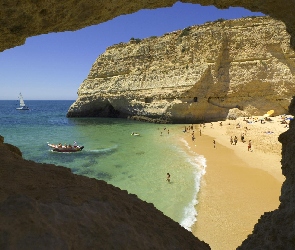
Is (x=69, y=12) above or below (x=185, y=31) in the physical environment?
below

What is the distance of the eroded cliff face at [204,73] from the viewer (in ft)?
111

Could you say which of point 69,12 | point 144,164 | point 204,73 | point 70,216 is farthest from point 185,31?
point 70,216

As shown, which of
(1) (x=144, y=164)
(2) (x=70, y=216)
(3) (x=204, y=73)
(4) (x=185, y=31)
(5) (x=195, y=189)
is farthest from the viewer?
(4) (x=185, y=31)

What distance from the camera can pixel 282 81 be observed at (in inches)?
1291

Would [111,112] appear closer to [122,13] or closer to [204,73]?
[204,73]

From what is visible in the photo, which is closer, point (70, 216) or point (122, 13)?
point (70, 216)

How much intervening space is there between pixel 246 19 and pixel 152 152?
26.2 meters

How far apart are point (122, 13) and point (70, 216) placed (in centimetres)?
359

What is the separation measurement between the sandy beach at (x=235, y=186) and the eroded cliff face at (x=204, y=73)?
33.7 feet

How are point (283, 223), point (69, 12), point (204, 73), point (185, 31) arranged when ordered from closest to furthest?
point (283, 223) → point (69, 12) → point (204, 73) → point (185, 31)

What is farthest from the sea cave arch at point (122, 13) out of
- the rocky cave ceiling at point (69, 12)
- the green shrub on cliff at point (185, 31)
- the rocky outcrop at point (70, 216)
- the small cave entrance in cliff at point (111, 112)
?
the small cave entrance in cliff at point (111, 112)

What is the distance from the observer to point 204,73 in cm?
3625

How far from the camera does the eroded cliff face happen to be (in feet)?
111

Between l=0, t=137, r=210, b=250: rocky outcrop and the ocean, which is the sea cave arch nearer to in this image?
l=0, t=137, r=210, b=250: rocky outcrop
